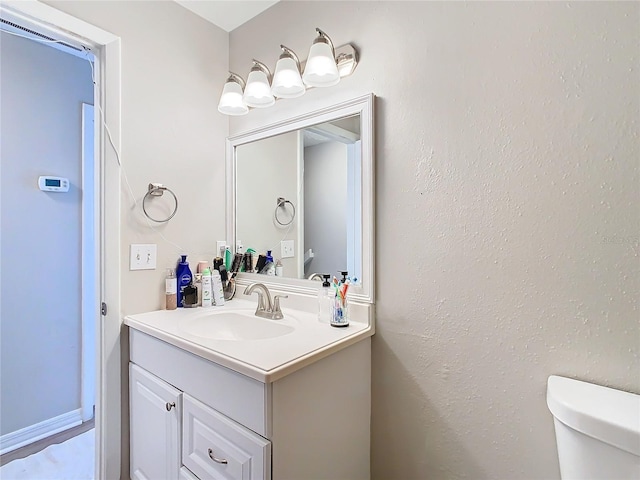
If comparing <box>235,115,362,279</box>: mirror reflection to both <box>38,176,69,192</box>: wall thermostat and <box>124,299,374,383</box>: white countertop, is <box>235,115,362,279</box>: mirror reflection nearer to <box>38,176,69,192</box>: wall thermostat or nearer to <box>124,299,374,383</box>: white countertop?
<box>124,299,374,383</box>: white countertop

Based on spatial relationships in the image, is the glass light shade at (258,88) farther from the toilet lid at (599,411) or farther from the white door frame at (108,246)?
the toilet lid at (599,411)

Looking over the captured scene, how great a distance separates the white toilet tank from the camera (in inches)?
26.5

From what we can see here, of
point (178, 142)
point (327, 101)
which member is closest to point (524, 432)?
point (327, 101)

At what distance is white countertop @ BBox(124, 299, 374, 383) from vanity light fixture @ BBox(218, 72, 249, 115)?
3.16 ft

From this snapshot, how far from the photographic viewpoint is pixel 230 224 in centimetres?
178

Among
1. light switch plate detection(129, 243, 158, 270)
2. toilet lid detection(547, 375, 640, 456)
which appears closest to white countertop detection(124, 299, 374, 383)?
light switch plate detection(129, 243, 158, 270)

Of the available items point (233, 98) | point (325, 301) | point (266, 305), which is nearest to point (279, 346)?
point (325, 301)

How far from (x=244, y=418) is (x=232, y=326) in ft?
1.87

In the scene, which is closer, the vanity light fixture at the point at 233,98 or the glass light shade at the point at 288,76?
the glass light shade at the point at 288,76

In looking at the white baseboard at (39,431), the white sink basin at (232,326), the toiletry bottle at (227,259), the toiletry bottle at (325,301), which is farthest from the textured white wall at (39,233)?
the toiletry bottle at (325,301)

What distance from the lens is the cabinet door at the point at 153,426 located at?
3.73 ft

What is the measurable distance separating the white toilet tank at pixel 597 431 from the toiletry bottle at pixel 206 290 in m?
1.34

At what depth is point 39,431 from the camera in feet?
6.09

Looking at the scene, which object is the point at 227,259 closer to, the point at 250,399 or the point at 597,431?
the point at 250,399
